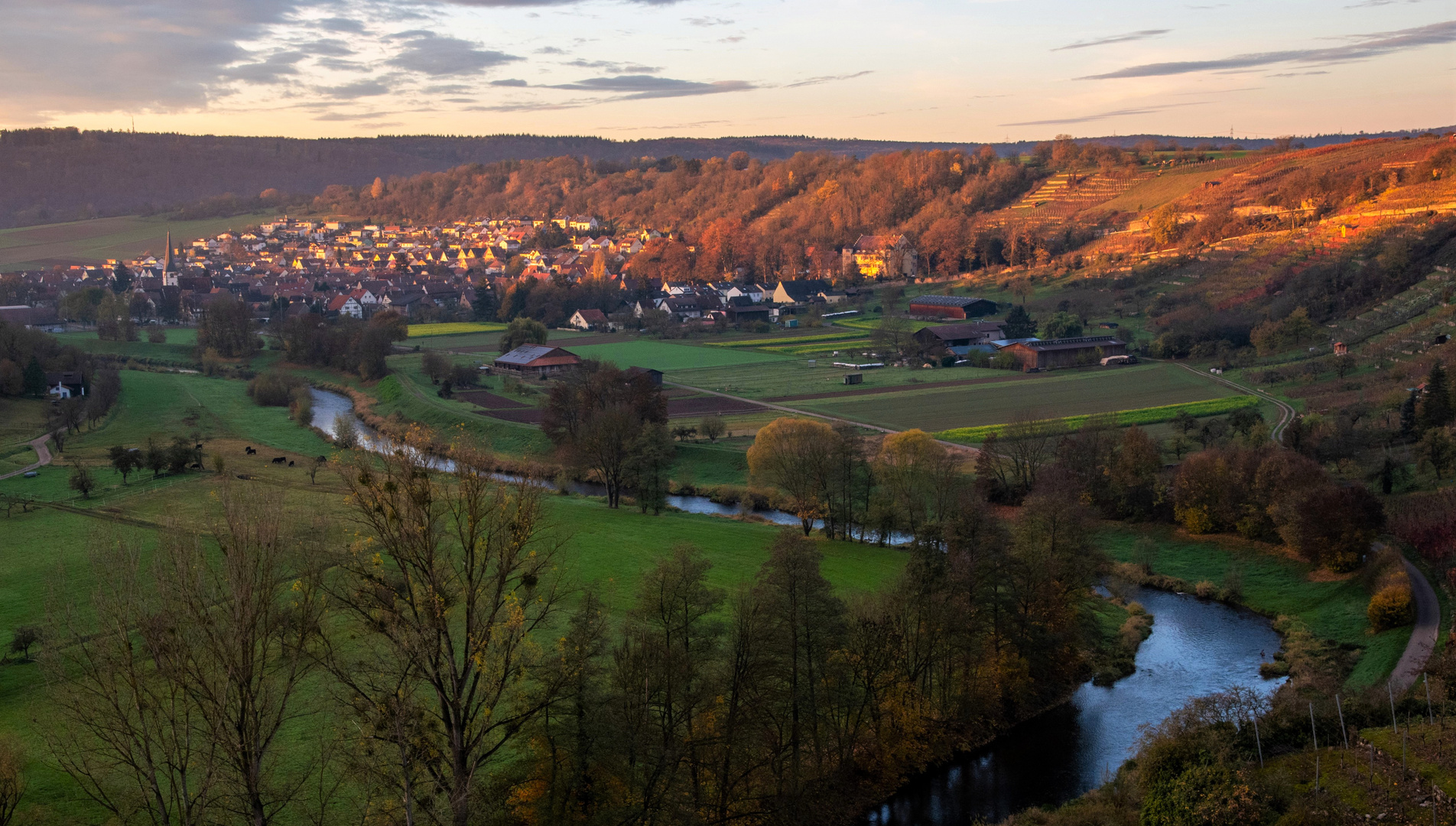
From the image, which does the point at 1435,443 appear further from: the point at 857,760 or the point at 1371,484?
the point at 857,760

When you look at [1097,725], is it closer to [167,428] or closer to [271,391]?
[167,428]

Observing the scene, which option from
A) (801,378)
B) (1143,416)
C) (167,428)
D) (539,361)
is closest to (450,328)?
(539,361)

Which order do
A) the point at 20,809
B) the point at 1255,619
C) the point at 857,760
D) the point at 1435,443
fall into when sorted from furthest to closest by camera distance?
1. the point at 1435,443
2. the point at 1255,619
3. the point at 857,760
4. the point at 20,809

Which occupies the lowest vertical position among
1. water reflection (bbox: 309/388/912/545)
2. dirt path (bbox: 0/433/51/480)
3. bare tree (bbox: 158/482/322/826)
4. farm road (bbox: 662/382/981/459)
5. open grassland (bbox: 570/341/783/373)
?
water reflection (bbox: 309/388/912/545)

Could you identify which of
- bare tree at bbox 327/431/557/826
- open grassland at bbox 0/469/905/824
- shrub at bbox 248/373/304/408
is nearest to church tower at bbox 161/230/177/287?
shrub at bbox 248/373/304/408

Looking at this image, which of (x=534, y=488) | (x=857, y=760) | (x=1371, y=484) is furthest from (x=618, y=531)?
(x=1371, y=484)

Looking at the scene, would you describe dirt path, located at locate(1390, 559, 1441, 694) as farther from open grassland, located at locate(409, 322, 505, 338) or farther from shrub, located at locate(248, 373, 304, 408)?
open grassland, located at locate(409, 322, 505, 338)
